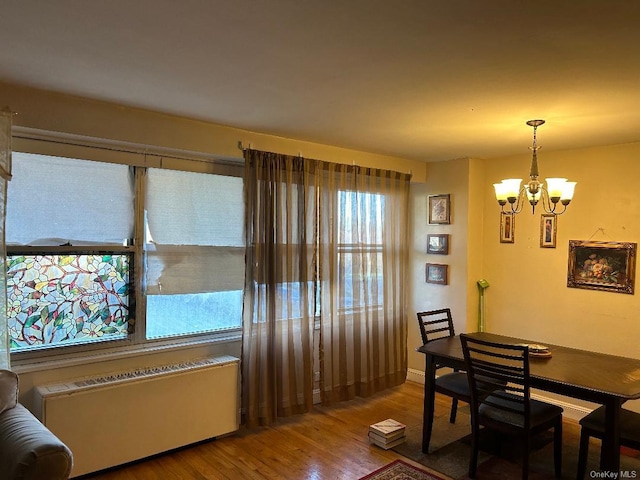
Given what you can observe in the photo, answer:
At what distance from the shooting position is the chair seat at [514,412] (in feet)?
9.07

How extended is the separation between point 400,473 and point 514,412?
0.83 m

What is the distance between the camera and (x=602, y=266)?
3.83 metres

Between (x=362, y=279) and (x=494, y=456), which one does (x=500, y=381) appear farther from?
(x=362, y=279)

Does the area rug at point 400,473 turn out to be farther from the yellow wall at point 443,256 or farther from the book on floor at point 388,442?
the yellow wall at point 443,256

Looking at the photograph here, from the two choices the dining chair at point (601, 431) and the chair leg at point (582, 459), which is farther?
the chair leg at point (582, 459)

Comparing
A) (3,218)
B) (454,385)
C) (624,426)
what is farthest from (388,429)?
(3,218)

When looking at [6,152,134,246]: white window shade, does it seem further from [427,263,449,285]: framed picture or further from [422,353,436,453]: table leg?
[427,263,449,285]: framed picture

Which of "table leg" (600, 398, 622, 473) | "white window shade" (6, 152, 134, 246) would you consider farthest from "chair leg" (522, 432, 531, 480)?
"white window shade" (6, 152, 134, 246)

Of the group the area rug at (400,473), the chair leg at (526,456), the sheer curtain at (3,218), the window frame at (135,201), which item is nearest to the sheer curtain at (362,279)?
the window frame at (135,201)

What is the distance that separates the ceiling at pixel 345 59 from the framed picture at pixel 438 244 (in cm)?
161

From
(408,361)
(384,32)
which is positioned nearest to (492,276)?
(408,361)

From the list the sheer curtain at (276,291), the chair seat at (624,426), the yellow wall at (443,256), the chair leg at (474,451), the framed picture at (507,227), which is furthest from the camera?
the yellow wall at (443,256)

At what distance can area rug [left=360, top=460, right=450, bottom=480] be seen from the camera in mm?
2919

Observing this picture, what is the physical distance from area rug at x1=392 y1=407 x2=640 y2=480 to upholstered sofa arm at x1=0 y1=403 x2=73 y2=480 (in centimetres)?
221
